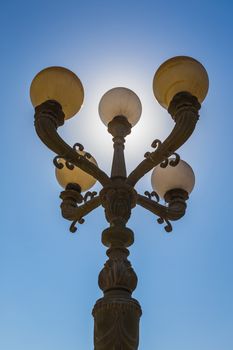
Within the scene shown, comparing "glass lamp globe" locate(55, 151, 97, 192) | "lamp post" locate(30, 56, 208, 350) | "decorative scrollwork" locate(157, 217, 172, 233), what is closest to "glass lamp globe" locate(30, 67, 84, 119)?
"lamp post" locate(30, 56, 208, 350)

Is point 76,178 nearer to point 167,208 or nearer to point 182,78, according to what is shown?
point 167,208

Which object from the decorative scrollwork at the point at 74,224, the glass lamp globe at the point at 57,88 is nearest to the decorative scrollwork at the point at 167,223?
the decorative scrollwork at the point at 74,224

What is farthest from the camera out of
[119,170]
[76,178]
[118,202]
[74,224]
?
[76,178]

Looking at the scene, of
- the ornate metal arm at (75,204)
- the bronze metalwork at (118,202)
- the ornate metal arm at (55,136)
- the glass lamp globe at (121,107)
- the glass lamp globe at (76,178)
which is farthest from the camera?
the glass lamp globe at (76,178)

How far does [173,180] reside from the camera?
16.9 feet

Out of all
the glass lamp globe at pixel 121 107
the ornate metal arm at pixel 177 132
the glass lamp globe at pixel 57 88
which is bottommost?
the ornate metal arm at pixel 177 132

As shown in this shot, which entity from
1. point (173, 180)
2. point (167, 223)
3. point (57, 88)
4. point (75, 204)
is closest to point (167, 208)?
point (167, 223)

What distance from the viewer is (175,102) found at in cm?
434

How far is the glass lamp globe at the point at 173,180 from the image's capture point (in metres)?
5.13

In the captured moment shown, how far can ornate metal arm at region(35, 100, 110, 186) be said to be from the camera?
4.13 metres

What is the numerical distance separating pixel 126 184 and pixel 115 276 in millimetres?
900

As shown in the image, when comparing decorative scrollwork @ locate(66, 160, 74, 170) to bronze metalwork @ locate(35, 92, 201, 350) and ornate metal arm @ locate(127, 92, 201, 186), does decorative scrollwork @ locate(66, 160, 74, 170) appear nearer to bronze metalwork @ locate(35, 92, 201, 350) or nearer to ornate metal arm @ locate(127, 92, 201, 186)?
bronze metalwork @ locate(35, 92, 201, 350)

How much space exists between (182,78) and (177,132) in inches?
23.3

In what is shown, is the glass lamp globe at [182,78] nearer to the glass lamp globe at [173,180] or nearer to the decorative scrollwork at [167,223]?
the glass lamp globe at [173,180]
